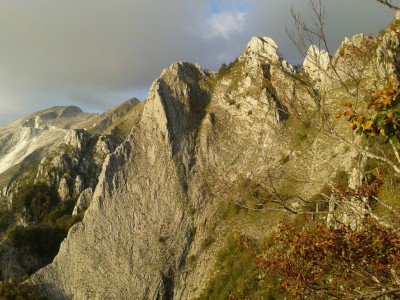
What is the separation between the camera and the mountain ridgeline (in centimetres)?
3656

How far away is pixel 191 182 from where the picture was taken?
4394 centimetres

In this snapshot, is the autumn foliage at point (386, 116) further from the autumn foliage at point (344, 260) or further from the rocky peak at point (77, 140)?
the rocky peak at point (77, 140)

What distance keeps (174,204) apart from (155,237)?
15.2ft

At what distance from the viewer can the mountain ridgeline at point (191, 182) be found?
36562 millimetres

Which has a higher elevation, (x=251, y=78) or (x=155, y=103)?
(x=251, y=78)

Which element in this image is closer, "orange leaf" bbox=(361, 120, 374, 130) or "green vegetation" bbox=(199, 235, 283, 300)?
"orange leaf" bbox=(361, 120, 374, 130)

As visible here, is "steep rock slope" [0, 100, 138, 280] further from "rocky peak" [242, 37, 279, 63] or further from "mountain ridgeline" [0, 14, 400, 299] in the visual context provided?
"rocky peak" [242, 37, 279, 63]

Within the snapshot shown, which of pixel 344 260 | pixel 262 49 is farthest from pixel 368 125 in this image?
pixel 262 49

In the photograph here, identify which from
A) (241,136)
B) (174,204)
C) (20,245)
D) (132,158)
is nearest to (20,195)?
(20,245)

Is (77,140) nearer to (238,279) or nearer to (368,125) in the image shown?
(238,279)

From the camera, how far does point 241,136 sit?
45.9 m

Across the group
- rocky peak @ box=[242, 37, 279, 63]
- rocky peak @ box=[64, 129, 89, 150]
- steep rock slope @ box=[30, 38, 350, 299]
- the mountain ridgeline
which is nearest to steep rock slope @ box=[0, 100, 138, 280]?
rocky peak @ box=[64, 129, 89, 150]

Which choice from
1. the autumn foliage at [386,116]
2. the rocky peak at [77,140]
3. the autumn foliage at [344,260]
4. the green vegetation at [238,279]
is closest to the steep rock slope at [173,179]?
the green vegetation at [238,279]

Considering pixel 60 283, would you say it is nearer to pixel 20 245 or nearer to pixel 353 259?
pixel 20 245
